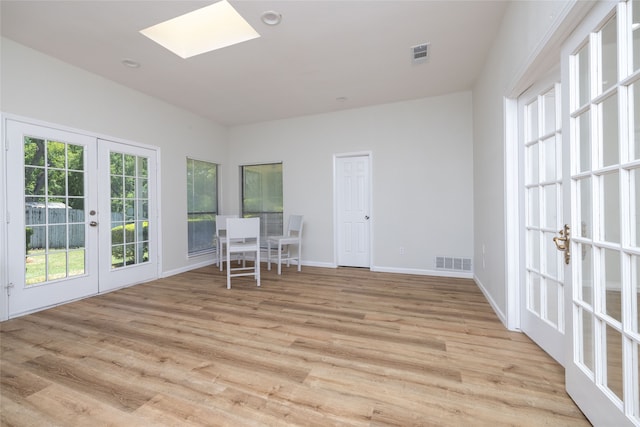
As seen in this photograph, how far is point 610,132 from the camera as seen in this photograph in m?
1.11

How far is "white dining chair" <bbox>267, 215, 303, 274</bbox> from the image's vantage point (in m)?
4.32

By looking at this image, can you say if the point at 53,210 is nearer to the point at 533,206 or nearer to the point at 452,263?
the point at 533,206

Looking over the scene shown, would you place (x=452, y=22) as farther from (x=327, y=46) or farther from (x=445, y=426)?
(x=445, y=426)

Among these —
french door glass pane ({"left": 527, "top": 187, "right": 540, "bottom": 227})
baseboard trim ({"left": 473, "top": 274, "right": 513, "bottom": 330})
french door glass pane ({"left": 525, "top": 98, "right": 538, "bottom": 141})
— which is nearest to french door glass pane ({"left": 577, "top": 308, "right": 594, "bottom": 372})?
french door glass pane ({"left": 527, "top": 187, "right": 540, "bottom": 227})

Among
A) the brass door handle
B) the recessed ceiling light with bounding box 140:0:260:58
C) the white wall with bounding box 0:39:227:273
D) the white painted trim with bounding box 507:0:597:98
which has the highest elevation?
the recessed ceiling light with bounding box 140:0:260:58

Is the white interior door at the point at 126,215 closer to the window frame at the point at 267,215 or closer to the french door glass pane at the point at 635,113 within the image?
the window frame at the point at 267,215

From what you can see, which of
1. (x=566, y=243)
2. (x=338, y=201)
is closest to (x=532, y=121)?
(x=566, y=243)

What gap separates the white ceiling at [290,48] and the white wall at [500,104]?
32 cm

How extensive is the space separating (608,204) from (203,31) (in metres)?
3.50

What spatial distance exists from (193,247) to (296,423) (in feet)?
13.4

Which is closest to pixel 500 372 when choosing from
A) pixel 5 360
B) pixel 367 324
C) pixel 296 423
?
pixel 367 324

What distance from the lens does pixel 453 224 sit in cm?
394

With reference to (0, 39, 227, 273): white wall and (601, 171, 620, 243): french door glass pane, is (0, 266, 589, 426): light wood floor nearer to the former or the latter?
(601, 171, 620, 243): french door glass pane

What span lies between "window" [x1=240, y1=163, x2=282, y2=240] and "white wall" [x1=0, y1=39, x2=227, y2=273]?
715 mm
